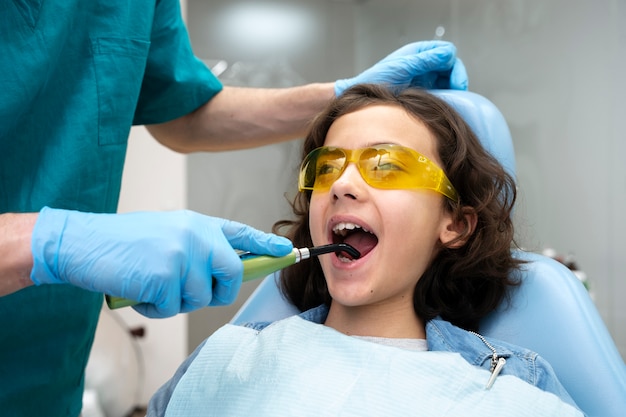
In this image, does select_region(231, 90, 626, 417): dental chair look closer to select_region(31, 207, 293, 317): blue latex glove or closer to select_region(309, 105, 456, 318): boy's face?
select_region(309, 105, 456, 318): boy's face

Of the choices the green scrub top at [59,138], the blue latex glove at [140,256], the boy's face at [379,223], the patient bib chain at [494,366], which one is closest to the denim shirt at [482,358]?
the patient bib chain at [494,366]

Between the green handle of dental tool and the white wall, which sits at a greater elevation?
the green handle of dental tool

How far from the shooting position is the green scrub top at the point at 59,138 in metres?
1.16

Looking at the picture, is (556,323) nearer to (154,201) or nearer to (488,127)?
(488,127)

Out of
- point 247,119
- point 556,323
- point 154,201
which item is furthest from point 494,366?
point 154,201

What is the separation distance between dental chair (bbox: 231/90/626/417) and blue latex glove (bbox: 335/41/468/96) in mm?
125

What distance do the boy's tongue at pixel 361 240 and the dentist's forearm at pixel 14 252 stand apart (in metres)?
0.62

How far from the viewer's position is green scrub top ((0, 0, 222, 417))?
45.6 inches

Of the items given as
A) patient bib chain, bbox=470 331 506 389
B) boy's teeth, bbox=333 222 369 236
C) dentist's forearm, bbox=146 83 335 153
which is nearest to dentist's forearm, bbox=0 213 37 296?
boy's teeth, bbox=333 222 369 236

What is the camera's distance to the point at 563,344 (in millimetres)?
1189

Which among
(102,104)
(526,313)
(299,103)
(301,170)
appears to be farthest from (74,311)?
(526,313)

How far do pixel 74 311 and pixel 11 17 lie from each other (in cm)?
57

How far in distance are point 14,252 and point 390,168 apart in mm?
670

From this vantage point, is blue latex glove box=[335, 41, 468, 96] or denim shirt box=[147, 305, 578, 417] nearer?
denim shirt box=[147, 305, 578, 417]
